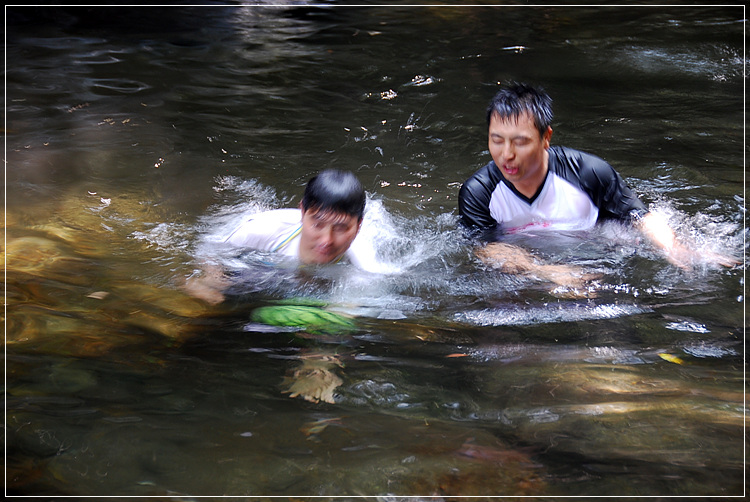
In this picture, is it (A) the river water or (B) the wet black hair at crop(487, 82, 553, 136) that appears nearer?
(A) the river water

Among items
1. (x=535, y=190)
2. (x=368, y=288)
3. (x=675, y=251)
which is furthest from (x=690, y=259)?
(x=368, y=288)

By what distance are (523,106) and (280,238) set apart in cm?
161

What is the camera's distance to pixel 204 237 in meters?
4.55

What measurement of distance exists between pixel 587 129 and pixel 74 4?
7924mm

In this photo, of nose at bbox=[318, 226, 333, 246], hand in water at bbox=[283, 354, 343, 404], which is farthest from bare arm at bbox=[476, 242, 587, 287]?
hand in water at bbox=[283, 354, 343, 404]

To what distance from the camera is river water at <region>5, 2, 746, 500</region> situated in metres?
2.20

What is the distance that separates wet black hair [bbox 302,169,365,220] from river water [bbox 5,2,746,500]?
0.46 metres

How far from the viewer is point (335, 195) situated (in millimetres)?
Answer: 3648

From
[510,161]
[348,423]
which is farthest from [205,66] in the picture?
[348,423]

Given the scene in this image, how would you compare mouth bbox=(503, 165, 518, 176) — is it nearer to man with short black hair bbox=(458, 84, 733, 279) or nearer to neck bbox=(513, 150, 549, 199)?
man with short black hair bbox=(458, 84, 733, 279)

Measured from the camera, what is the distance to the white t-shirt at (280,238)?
4094 mm

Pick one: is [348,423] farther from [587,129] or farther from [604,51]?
[604,51]

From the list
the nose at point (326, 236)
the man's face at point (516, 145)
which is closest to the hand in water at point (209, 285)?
the nose at point (326, 236)

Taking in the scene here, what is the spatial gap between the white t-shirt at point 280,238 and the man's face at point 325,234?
18cm
